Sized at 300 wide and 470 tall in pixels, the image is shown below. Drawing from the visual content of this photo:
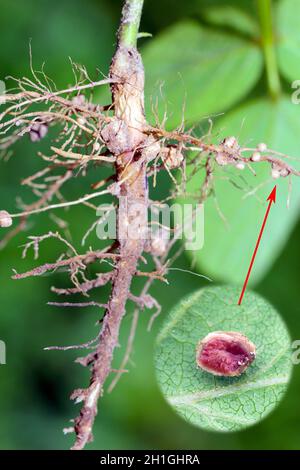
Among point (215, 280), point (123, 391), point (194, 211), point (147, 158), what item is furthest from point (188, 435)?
point (147, 158)

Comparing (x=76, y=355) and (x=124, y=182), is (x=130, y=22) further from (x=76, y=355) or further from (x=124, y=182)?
(x=76, y=355)

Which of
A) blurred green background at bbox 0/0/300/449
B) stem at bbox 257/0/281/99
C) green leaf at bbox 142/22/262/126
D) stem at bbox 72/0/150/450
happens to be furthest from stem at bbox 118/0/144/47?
blurred green background at bbox 0/0/300/449

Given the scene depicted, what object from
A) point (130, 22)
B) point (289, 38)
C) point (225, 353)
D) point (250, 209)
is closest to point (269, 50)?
point (289, 38)

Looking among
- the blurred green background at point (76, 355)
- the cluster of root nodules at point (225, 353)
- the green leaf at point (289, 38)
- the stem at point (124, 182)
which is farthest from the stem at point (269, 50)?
the blurred green background at point (76, 355)

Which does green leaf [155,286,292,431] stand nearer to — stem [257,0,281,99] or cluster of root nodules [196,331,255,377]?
cluster of root nodules [196,331,255,377]

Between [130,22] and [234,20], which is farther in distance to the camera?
[234,20]
